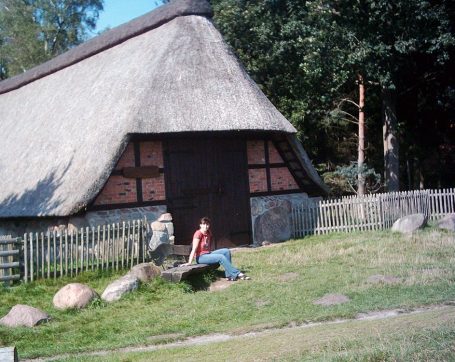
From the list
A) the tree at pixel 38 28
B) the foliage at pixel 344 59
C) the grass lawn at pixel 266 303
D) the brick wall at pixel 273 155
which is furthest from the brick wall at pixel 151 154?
the tree at pixel 38 28

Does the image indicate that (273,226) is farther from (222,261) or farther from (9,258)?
(9,258)

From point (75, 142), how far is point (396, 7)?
1107 cm

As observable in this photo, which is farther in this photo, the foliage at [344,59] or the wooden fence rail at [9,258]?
the foliage at [344,59]

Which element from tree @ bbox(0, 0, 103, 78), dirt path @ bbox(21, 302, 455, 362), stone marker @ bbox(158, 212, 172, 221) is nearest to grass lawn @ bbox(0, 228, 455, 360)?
dirt path @ bbox(21, 302, 455, 362)


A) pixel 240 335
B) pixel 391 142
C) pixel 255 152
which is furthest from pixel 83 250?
pixel 391 142

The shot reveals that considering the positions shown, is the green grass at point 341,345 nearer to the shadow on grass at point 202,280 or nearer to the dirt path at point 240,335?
the dirt path at point 240,335

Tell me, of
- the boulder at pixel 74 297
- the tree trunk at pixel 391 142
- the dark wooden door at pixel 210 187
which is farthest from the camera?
the tree trunk at pixel 391 142

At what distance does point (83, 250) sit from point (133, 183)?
316cm

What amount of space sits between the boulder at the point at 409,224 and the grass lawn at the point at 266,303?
8.83ft

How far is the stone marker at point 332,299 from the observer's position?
8.65 metres

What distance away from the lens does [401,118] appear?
992 inches

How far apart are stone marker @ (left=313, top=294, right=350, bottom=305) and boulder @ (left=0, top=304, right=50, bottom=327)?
4157mm

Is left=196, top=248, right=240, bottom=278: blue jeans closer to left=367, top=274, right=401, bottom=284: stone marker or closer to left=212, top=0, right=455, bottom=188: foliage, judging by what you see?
left=367, top=274, right=401, bottom=284: stone marker

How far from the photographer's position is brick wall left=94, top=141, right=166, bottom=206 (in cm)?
1404
